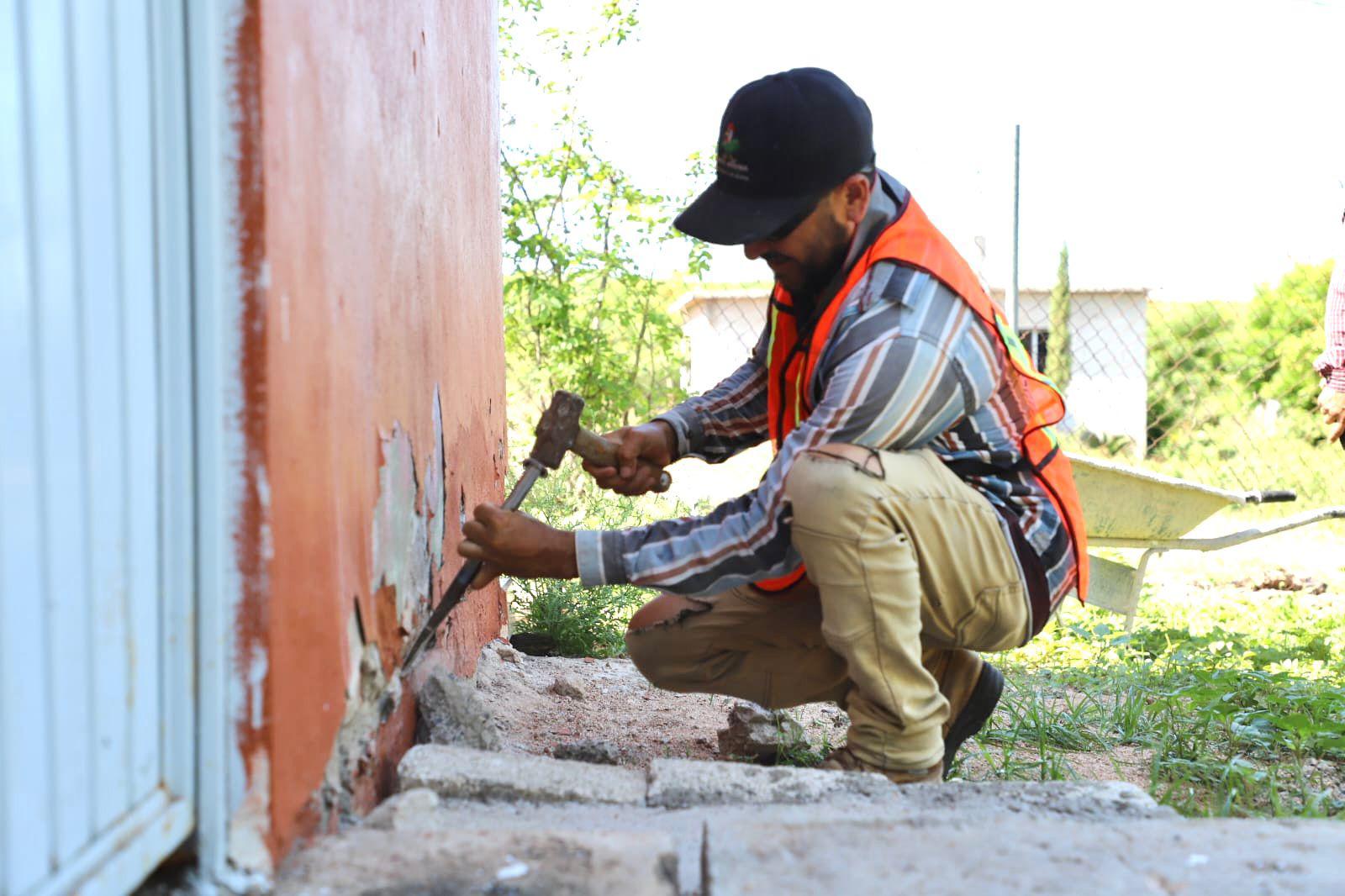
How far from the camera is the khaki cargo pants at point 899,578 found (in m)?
2.06

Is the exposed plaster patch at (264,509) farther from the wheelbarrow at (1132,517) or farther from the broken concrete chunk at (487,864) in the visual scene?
the wheelbarrow at (1132,517)

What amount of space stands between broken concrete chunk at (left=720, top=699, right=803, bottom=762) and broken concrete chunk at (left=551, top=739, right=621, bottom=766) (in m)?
0.38

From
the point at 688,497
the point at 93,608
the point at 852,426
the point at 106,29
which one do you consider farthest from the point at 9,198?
the point at 688,497

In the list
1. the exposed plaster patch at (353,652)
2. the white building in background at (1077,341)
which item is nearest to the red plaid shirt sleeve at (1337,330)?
the exposed plaster patch at (353,652)

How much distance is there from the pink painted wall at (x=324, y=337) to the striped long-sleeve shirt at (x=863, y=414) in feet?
1.50

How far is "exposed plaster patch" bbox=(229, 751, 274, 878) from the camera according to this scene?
1.29 metres

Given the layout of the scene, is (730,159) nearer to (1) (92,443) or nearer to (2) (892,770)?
(2) (892,770)

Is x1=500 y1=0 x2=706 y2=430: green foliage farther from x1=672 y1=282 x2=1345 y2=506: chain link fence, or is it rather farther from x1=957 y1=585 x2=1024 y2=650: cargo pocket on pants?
x1=957 y1=585 x2=1024 y2=650: cargo pocket on pants

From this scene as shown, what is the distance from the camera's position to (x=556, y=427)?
7.59 feet

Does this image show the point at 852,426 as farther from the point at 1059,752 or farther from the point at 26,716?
the point at 26,716

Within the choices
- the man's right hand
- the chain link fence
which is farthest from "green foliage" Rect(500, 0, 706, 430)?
the man's right hand

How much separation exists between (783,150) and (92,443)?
1.39 meters

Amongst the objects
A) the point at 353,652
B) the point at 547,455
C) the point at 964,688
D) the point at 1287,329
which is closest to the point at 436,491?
the point at 547,455

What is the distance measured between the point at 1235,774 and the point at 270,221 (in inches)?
91.2
